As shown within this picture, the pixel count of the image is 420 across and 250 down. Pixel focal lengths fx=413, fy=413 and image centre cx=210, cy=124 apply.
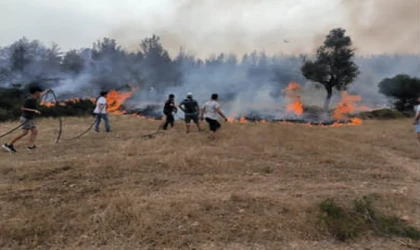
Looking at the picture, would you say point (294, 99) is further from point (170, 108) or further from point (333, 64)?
point (170, 108)

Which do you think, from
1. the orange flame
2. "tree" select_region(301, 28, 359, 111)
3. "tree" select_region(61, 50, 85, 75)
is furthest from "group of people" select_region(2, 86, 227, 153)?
"tree" select_region(301, 28, 359, 111)

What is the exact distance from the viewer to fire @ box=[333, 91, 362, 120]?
95.6ft

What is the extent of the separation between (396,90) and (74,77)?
22.1m

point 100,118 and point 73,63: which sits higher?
point 73,63

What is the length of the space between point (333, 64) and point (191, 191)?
26846 mm

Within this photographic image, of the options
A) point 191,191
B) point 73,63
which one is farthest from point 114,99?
point 191,191

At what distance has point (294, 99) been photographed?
1230 inches

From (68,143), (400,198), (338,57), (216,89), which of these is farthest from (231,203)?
(338,57)

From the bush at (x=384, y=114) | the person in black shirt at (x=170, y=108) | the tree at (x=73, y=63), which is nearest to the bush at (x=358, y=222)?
the person in black shirt at (x=170, y=108)

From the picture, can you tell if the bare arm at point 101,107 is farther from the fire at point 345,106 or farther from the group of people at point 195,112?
the fire at point 345,106

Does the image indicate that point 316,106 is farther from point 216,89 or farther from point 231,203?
point 231,203

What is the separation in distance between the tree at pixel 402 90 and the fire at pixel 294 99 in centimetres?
609

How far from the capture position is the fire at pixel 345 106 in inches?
1147

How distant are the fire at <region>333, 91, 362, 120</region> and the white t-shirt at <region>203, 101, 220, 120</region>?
59.3ft
